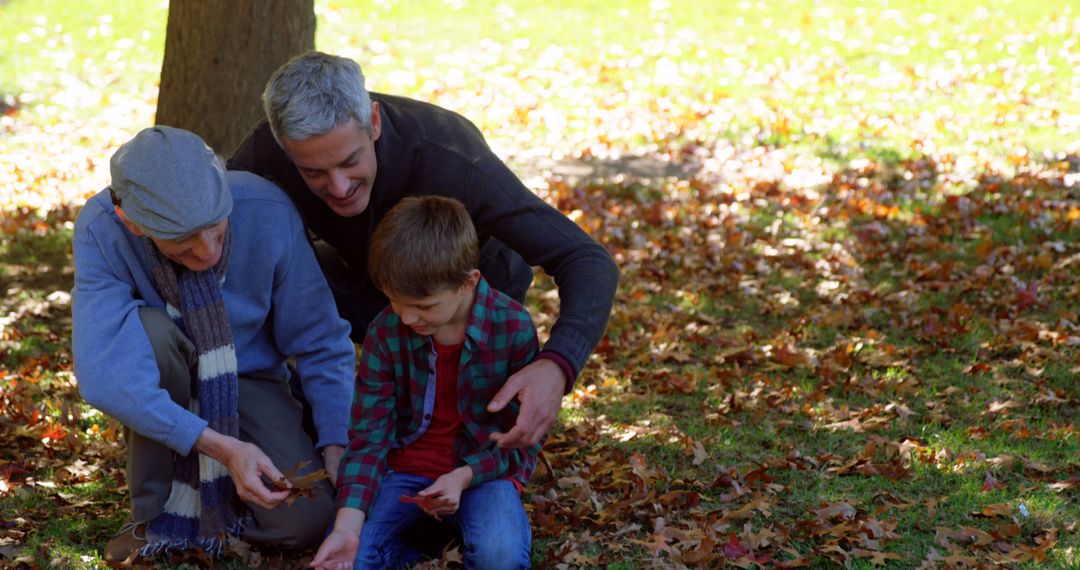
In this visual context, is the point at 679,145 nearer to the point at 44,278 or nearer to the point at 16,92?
the point at 44,278

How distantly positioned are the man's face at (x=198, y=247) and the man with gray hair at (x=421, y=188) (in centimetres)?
35

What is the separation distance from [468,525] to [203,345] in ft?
3.53

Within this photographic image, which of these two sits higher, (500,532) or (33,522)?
(500,532)

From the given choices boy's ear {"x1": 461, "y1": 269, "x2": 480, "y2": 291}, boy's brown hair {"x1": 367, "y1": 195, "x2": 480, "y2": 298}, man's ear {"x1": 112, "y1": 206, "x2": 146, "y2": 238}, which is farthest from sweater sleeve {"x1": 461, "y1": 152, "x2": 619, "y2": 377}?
man's ear {"x1": 112, "y1": 206, "x2": 146, "y2": 238}

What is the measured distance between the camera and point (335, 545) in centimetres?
328

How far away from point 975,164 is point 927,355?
3878 millimetres

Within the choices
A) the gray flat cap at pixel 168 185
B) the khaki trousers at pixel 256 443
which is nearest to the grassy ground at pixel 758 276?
the khaki trousers at pixel 256 443

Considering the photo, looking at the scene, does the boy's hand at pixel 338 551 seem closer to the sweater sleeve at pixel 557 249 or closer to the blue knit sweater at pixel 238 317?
the blue knit sweater at pixel 238 317

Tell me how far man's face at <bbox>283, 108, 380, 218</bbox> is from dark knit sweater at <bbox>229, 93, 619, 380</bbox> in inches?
6.8

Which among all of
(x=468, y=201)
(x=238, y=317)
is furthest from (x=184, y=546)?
(x=468, y=201)

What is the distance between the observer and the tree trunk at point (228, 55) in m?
5.98

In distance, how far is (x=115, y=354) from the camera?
136 inches

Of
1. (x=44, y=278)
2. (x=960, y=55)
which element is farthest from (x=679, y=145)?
(x=44, y=278)

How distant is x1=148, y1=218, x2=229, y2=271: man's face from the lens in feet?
11.4
